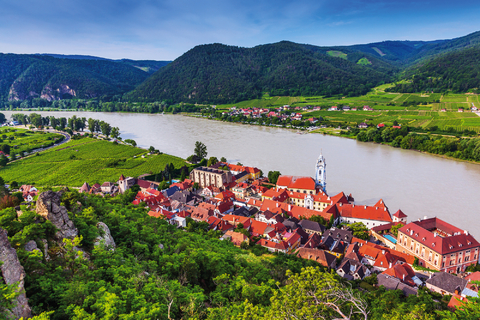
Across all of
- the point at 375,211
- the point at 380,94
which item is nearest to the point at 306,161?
the point at 375,211

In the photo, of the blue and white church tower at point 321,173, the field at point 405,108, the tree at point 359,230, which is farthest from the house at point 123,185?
the field at point 405,108

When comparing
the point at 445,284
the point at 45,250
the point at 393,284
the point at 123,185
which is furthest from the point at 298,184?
the point at 45,250

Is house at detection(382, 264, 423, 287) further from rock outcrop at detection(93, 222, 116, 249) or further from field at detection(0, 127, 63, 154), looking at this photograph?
field at detection(0, 127, 63, 154)

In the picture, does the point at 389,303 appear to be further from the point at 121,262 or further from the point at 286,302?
the point at 121,262

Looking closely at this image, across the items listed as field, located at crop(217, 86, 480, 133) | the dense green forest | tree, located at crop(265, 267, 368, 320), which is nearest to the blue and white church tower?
the dense green forest

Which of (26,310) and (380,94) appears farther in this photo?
(380,94)

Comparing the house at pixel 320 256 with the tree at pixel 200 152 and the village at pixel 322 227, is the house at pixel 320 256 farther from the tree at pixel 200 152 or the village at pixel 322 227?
the tree at pixel 200 152
